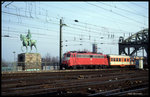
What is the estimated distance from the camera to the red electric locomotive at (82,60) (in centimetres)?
3538

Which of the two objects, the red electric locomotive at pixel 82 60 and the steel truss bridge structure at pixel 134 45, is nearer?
the red electric locomotive at pixel 82 60

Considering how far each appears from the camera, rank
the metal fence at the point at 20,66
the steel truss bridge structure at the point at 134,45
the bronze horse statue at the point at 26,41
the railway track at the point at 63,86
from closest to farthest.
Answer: the railway track at the point at 63,86
the metal fence at the point at 20,66
the bronze horse statue at the point at 26,41
the steel truss bridge structure at the point at 134,45

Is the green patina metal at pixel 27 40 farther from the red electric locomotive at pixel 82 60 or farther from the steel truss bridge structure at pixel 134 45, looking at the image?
the steel truss bridge structure at pixel 134 45

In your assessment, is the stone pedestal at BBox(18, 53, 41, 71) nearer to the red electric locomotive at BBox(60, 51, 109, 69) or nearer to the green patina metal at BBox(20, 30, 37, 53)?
the green patina metal at BBox(20, 30, 37, 53)

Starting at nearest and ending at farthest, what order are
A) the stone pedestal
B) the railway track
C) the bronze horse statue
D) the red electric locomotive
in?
the railway track < the stone pedestal < the red electric locomotive < the bronze horse statue

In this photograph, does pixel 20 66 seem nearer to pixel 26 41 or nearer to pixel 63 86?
pixel 26 41

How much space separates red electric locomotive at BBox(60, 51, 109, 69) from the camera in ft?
116

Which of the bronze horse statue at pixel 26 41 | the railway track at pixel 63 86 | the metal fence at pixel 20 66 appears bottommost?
the railway track at pixel 63 86

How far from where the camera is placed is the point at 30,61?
34.4m

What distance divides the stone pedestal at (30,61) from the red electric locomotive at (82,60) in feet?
14.2

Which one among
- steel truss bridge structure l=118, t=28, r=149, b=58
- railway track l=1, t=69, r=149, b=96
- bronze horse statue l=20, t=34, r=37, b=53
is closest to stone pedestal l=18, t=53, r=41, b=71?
bronze horse statue l=20, t=34, r=37, b=53

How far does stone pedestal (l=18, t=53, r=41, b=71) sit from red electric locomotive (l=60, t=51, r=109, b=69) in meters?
4.33

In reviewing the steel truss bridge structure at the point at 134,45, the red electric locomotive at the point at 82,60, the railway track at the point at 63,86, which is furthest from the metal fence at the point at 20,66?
the steel truss bridge structure at the point at 134,45

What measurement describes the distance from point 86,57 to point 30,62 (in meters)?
10.5
